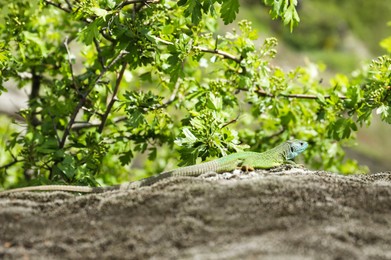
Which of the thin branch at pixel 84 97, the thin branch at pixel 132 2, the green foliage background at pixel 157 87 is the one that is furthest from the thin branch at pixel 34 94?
the thin branch at pixel 132 2

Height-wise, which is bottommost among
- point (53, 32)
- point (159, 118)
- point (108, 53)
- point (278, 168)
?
point (278, 168)

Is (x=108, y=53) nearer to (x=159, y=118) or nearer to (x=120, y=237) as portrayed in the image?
(x=159, y=118)

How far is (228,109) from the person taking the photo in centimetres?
537

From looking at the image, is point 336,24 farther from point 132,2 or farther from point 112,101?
point 132,2

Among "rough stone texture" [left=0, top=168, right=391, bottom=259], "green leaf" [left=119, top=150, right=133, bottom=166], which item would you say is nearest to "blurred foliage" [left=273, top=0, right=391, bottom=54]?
"green leaf" [left=119, top=150, right=133, bottom=166]

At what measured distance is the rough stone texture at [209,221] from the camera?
2.83 metres

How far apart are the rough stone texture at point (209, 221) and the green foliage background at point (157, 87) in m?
1.06

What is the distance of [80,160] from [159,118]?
800mm

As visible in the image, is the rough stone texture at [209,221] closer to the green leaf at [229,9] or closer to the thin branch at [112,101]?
the green leaf at [229,9]

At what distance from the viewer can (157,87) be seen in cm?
548

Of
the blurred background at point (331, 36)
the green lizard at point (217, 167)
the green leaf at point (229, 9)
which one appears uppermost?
the blurred background at point (331, 36)

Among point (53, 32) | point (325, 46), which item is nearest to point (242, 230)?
point (53, 32)

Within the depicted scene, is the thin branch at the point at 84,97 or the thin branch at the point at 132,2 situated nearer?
the thin branch at the point at 132,2

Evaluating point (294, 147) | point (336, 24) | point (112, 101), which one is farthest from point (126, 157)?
point (336, 24)
